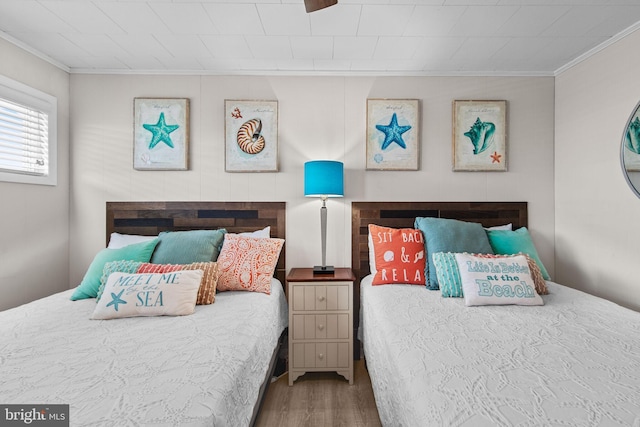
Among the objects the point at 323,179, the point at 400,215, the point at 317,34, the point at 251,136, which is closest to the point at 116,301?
the point at 323,179

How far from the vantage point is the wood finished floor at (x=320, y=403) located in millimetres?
1976

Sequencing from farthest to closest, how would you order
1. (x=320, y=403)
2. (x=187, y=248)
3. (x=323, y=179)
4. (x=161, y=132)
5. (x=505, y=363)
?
1. (x=161, y=132)
2. (x=323, y=179)
3. (x=187, y=248)
4. (x=320, y=403)
5. (x=505, y=363)

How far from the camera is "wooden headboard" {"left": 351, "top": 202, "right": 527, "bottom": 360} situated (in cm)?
282

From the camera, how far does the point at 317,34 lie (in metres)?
2.20

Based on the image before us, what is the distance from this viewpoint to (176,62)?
264 centimetres

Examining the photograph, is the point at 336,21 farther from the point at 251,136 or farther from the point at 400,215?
the point at 400,215

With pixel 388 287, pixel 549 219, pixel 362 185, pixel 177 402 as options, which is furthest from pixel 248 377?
pixel 549 219

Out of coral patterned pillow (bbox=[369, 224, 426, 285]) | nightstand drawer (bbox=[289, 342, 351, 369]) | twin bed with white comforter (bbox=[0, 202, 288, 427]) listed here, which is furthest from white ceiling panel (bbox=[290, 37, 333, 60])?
nightstand drawer (bbox=[289, 342, 351, 369])

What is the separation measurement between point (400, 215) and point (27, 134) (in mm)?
2907

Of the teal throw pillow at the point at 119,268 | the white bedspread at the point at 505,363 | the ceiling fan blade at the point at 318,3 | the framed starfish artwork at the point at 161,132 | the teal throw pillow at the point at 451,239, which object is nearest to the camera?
the white bedspread at the point at 505,363

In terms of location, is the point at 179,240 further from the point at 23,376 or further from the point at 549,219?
the point at 549,219

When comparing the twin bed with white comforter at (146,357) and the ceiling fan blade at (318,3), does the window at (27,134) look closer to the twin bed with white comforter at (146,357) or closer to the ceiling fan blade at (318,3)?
the twin bed with white comforter at (146,357)

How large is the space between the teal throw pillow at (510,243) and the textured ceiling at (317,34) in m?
1.36

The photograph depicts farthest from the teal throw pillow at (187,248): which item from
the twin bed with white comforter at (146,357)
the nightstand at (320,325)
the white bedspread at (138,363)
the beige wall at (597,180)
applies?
the beige wall at (597,180)
